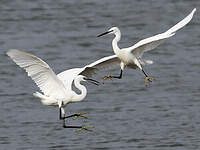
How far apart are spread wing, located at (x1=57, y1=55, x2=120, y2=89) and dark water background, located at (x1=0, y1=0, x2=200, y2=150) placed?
75.9 inches

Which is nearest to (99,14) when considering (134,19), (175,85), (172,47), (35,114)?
(134,19)

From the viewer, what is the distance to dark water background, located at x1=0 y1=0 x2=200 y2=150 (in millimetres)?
19047

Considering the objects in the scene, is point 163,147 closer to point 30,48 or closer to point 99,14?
point 30,48

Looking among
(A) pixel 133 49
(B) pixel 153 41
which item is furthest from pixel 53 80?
(B) pixel 153 41

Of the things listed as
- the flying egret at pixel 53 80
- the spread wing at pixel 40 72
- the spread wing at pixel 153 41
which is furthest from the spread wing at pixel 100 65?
the spread wing at pixel 40 72

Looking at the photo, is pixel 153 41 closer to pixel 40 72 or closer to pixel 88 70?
pixel 88 70

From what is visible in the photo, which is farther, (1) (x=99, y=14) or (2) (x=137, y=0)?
(2) (x=137, y=0)

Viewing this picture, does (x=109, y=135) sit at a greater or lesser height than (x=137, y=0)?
lesser

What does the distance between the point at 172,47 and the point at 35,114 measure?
8.36m

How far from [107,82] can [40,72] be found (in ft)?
29.5

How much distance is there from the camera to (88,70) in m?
16.9

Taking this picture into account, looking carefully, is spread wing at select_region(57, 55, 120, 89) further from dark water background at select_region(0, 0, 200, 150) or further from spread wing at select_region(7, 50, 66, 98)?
dark water background at select_region(0, 0, 200, 150)

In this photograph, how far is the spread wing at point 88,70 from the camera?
53.5ft

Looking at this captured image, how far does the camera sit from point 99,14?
3312cm
